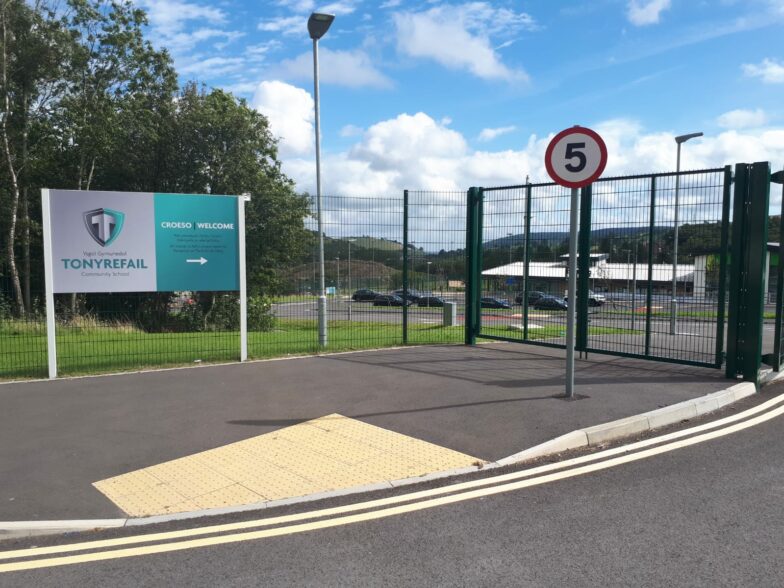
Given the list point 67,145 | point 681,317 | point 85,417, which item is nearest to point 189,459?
point 85,417

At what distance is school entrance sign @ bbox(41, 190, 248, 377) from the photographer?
8719 mm

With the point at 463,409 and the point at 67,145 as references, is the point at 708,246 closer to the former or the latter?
the point at 463,409

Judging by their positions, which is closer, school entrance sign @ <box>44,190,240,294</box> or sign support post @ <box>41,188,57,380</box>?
sign support post @ <box>41,188,57,380</box>

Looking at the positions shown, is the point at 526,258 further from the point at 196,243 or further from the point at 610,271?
the point at 196,243

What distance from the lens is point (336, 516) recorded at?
13.8 ft

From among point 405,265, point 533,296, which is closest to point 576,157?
point 533,296

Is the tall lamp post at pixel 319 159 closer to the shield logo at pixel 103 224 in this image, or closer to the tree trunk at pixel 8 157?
the shield logo at pixel 103 224

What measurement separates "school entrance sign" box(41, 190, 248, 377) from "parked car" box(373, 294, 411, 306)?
3214mm

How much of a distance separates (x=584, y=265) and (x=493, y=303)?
2.36 m

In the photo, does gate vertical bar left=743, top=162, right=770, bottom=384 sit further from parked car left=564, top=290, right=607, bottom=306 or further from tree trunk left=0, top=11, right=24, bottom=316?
tree trunk left=0, top=11, right=24, bottom=316

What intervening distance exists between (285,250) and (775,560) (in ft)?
53.3

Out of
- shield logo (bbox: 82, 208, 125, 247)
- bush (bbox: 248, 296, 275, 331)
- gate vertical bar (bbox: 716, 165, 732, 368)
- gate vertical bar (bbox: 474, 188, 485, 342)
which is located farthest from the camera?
bush (bbox: 248, 296, 275, 331)

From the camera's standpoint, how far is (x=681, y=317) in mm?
9430

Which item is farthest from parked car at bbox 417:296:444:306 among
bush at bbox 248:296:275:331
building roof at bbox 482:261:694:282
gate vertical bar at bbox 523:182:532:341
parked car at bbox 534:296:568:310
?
bush at bbox 248:296:275:331
